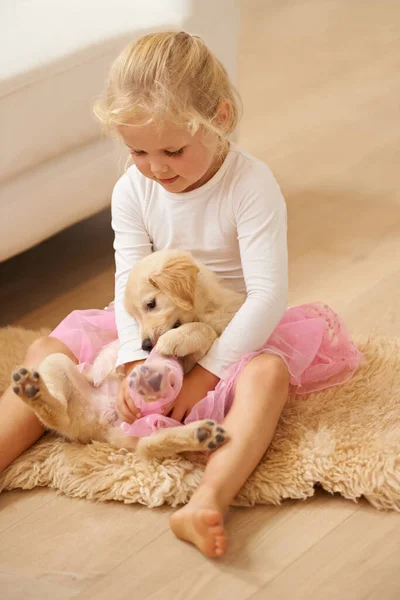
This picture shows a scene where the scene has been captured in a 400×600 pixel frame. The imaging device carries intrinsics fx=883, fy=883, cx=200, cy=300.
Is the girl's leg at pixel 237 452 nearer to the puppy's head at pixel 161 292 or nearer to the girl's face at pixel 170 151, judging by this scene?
the puppy's head at pixel 161 292

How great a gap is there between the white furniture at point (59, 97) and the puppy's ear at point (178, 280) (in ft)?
2.13

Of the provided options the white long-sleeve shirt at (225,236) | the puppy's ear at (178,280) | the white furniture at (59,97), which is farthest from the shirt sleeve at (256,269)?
the white furniture at (59,97)

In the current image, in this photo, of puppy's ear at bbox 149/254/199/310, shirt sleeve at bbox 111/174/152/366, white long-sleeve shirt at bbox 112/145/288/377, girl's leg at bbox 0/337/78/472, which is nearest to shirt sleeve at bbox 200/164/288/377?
white long-sleeve shirt at bbox 112/145/288/377

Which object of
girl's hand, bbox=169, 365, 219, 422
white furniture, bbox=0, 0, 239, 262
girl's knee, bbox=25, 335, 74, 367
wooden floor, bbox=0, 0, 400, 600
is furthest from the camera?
white furniture, bbox=0, 0, 239, 262

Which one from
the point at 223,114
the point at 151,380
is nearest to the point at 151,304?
the point at 151,380

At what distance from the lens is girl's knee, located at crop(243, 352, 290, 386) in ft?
4.96

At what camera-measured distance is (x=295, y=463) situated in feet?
4.87

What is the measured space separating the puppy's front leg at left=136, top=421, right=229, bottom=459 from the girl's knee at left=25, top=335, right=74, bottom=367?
0.28 m

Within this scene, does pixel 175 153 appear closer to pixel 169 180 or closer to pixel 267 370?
pixel 169 180

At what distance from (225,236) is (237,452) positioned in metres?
0.41

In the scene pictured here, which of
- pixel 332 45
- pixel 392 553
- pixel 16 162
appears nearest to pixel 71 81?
pixel 16 162

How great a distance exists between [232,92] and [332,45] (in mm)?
2561

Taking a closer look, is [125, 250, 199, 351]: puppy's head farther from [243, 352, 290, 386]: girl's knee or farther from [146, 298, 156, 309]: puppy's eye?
[243, 352, 290, 386]: girl's knee

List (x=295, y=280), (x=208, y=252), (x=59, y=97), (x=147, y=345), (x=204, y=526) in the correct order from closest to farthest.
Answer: (x=204, y=526) < (x=147, y=345) < (x=208, y=252) < (x=59, y=97) < (x=295, y=280)
